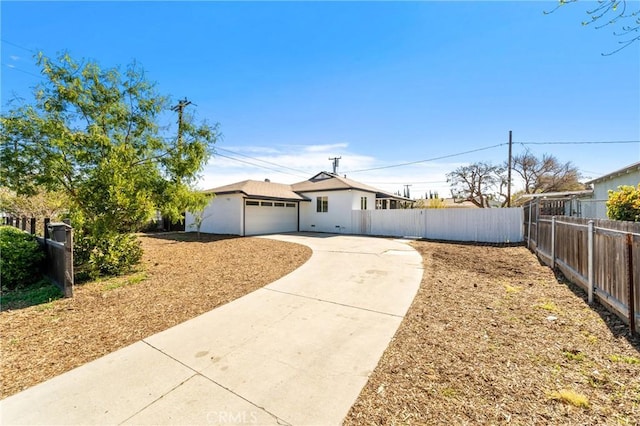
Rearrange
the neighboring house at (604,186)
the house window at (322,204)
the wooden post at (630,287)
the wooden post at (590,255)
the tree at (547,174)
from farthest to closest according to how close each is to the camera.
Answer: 1. the tree at (547,174)
2. the house window at (322,204)
3. the neighboring house at (604,186)
4. the wooden post at (590,255)
5. the wooden post at (630,287)

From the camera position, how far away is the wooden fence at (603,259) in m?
3.20

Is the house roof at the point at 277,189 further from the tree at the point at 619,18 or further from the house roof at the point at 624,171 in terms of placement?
the tree at the point at 619,18

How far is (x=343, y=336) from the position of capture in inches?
135

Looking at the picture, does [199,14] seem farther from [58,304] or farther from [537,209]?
[537,209]

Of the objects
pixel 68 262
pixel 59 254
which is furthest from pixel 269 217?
pixel 68 262

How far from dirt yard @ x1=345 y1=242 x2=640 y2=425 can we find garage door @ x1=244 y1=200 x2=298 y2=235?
13074 mm

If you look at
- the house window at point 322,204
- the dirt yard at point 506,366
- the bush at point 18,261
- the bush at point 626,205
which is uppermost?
the house window at point 322,204

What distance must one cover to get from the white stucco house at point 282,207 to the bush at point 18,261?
881cm

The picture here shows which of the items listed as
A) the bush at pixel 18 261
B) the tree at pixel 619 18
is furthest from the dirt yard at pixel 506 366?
the bush at pixel 18 261

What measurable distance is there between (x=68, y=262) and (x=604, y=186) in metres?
19.5

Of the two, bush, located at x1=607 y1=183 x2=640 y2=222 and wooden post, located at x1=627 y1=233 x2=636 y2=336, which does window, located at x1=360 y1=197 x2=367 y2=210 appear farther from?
wooden post, located at x1=627 y1=233 x2=636 y2=336

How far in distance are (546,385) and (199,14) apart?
10213 mm

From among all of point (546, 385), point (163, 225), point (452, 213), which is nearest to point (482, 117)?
point (452, 213)

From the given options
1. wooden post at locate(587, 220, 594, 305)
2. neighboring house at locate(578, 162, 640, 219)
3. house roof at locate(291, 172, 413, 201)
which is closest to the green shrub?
wooden post at locate(587, 220, 594, 305)
